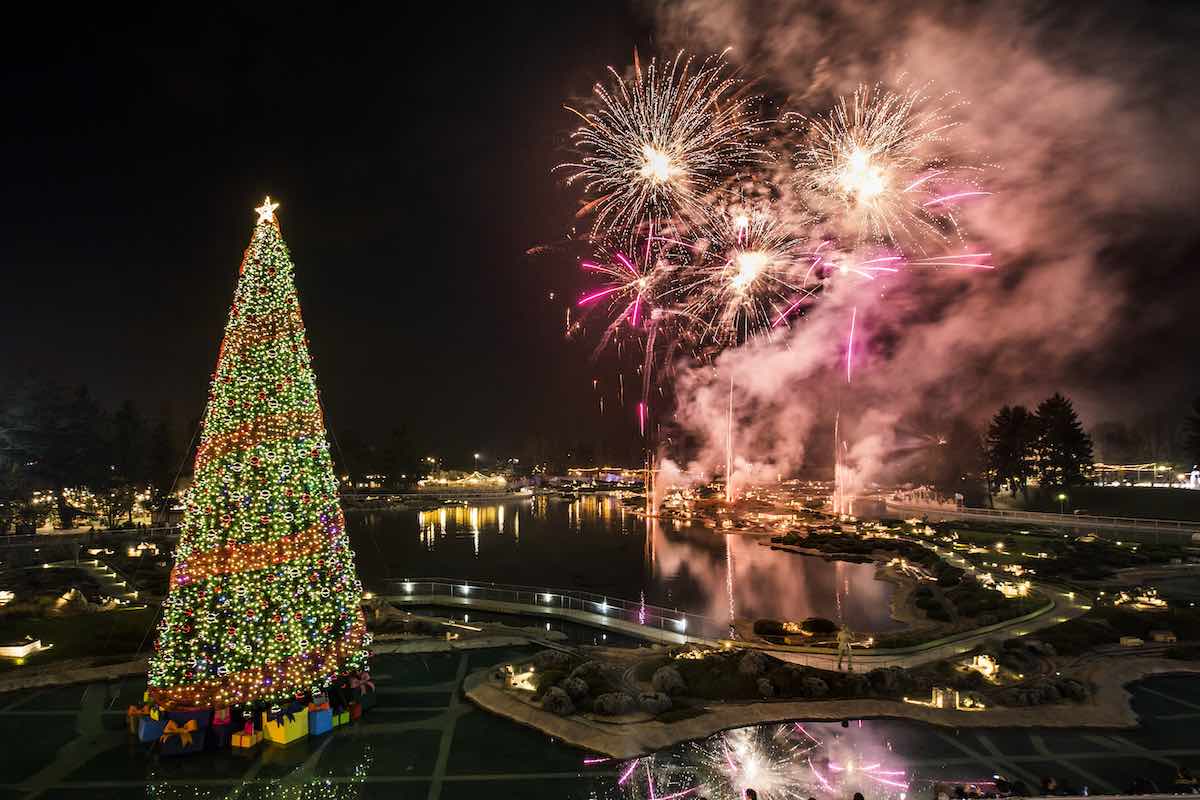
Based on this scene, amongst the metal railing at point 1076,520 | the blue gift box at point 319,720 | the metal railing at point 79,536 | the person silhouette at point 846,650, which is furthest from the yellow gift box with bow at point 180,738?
the metal railing at point 1076,520

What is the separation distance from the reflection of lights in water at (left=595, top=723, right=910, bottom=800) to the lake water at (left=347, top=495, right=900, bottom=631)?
15238 mm

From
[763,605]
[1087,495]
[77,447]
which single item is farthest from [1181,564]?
[77,447]

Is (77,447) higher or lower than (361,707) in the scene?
higher

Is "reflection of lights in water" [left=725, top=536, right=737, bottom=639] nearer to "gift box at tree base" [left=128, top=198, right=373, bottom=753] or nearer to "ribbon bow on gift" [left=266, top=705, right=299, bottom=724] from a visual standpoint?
"gift box at tree base" [left=128, top=198, right=373, bottom=753]

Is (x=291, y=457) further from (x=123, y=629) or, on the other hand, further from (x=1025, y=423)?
(x=1025, y=423)

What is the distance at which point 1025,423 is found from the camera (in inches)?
2749

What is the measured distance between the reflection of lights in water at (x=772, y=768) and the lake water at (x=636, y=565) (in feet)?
50.0

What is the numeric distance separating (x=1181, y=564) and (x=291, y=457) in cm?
4853

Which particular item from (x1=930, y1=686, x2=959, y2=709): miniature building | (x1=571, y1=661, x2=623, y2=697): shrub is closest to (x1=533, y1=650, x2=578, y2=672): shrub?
(x1=571, y1=661, x2=623, y2=697): shrub

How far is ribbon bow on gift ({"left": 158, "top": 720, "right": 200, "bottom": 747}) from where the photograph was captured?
44.9ft

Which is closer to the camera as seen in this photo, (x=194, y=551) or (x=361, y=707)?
(x=194, y=551)

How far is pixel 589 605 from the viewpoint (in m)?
28.9

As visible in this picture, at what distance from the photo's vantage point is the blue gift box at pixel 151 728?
1413 cm

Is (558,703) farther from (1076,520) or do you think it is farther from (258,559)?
(1076,520)
